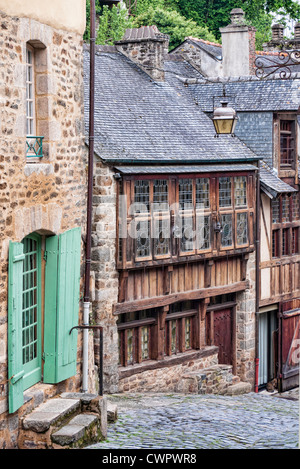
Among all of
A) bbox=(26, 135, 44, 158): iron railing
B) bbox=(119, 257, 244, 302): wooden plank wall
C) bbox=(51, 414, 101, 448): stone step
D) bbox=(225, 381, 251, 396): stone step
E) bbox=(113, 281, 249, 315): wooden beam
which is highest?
bbox=(26, 135, 44, 158): iron railing

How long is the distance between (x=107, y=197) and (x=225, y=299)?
Result: 4.62 metres

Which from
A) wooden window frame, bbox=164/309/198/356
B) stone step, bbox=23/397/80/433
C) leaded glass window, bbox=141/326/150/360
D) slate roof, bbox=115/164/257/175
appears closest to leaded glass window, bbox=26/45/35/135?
stone step, bbox=23/397/80/433

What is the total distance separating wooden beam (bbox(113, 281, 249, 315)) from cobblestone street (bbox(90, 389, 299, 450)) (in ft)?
5.08

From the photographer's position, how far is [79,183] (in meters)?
12.5

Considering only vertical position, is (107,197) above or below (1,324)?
above

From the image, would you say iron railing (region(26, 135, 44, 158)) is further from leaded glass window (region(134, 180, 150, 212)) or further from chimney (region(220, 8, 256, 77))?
chimney (region(220, 8, 256, 77))

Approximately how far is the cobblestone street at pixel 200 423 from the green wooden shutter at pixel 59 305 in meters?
1.11

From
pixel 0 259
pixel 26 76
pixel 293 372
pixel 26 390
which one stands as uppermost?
pixel 26 76

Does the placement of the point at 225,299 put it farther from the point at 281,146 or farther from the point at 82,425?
the point at 82,425

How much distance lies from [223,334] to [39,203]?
9302 mm

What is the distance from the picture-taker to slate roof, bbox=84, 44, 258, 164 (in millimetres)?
17062

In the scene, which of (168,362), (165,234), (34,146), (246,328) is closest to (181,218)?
(165,234)

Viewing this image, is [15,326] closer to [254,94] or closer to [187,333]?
[187,333]
